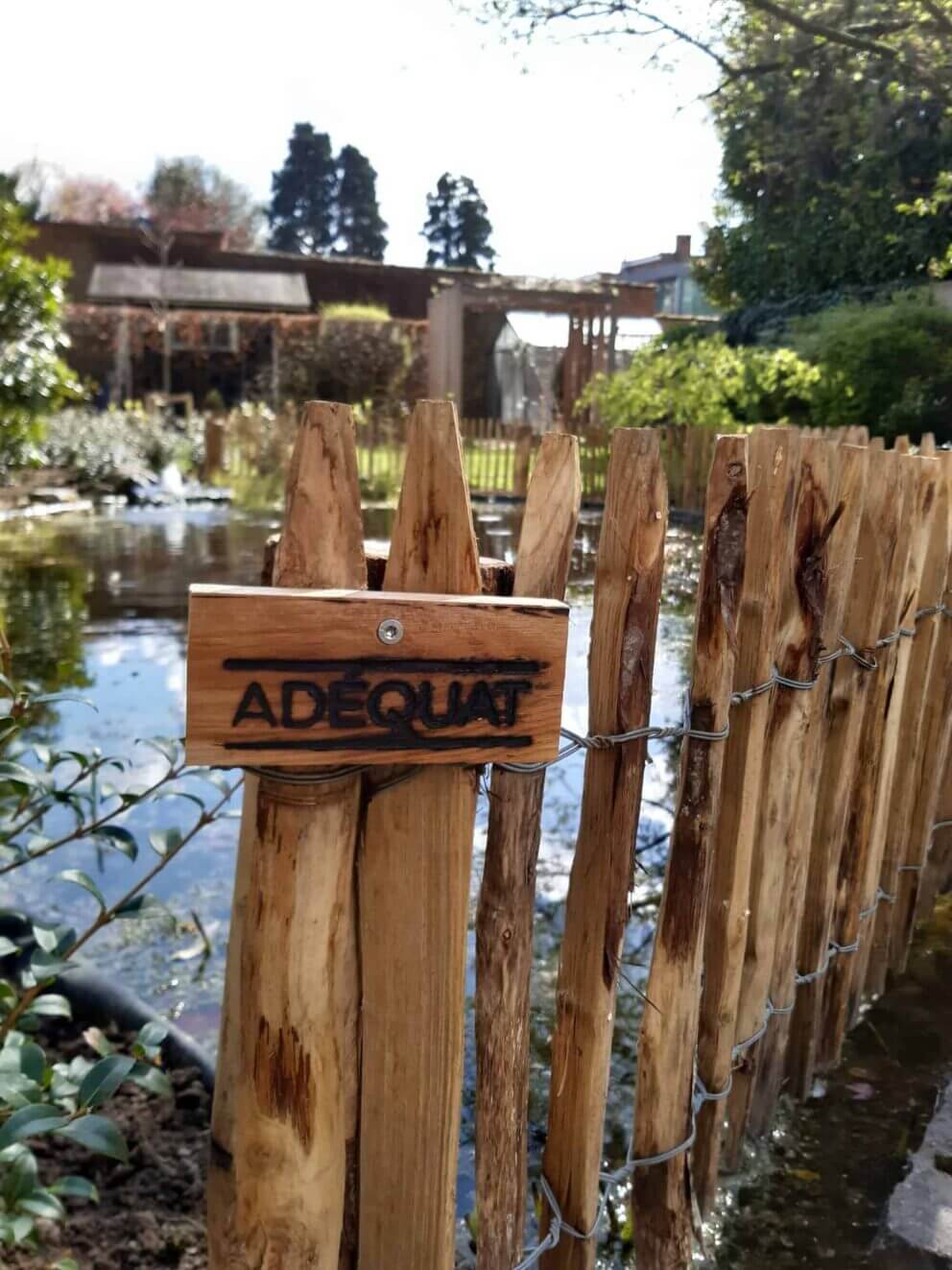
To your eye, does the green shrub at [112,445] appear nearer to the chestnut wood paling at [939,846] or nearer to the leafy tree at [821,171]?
the leafy tree at [821,171]

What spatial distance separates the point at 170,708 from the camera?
594 centimetres

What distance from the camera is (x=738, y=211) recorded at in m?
19.0

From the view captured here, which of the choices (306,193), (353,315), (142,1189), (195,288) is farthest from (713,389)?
(306,193)

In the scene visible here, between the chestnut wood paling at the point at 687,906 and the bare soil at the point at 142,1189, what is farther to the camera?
the bare soil at the point at 142,1189

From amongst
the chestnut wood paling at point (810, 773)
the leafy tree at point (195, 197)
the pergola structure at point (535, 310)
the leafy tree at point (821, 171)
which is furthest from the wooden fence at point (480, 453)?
the leafy tree at point (195, 197)

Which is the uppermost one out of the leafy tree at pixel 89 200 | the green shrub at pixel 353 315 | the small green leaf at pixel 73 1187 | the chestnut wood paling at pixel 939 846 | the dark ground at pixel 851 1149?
the leafy tree at pixel 89 200

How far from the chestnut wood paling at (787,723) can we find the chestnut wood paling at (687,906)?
0.24m

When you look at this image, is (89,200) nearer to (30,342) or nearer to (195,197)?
(195,197)

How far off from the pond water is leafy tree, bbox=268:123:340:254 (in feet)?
150

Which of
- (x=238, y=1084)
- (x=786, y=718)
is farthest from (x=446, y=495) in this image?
(x=786, y=718)

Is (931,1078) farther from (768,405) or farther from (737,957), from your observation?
(768,405)

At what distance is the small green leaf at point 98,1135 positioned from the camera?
155cm

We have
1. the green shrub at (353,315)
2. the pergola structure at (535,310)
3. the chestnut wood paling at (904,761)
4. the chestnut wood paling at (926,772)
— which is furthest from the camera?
the green shrub at (353,315)

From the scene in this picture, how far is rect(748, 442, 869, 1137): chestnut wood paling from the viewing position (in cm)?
213
